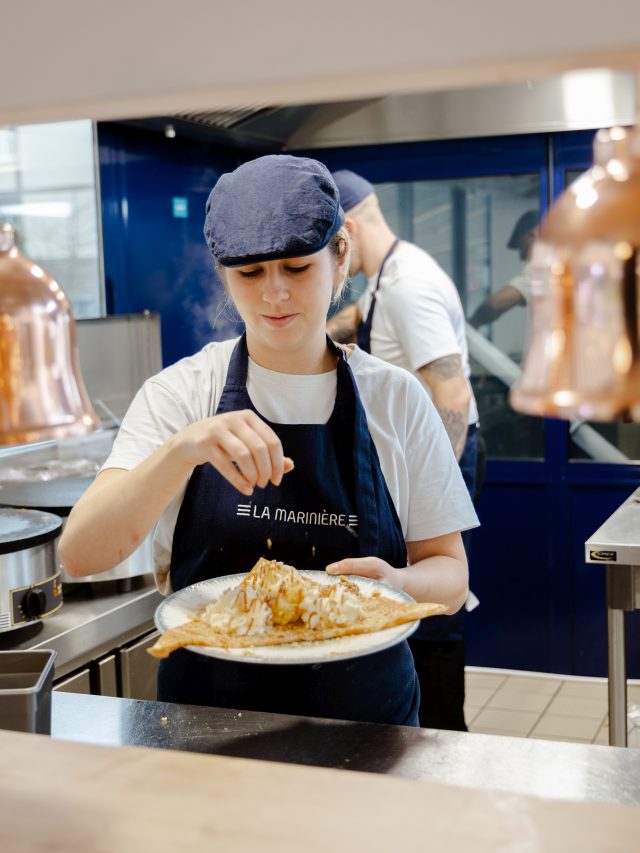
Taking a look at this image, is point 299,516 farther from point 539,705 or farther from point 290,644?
point 539,705

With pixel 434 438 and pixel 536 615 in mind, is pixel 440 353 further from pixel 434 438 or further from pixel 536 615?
pixel 536 615

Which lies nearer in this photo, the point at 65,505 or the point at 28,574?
the point at 28,574

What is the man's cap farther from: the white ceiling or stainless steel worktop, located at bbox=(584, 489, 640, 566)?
the white ceiling

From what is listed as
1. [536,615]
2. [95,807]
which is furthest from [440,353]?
[95,807]

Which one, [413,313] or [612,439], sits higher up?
[413,313]

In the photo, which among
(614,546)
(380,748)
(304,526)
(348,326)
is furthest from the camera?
(348,326)

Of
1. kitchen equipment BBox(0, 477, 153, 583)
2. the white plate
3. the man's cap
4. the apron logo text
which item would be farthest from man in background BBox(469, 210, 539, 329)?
the white plate

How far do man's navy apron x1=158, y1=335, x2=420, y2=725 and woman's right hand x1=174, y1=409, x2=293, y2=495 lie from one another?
10.8 inches

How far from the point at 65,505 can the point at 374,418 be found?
3.30ft

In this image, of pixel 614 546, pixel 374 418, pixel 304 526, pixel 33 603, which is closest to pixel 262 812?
pixel 304 526

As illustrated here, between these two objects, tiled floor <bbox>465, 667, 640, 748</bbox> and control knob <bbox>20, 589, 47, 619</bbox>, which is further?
tiled floor <bbox>465, 667, 640, 748</bbox>

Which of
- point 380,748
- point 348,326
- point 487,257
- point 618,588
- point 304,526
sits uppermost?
point 487,257

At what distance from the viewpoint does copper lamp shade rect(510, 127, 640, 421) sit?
64 cm

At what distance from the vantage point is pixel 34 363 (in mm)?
790
